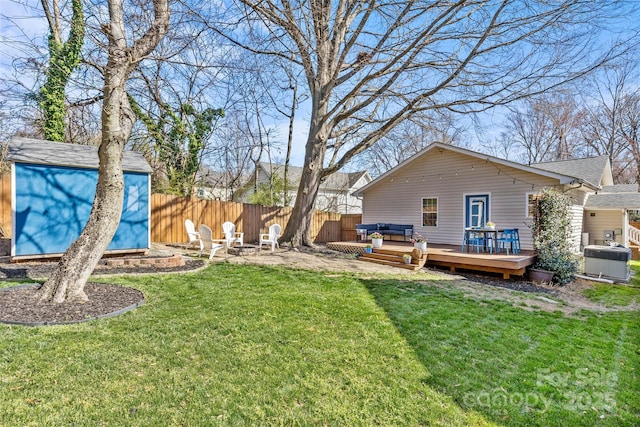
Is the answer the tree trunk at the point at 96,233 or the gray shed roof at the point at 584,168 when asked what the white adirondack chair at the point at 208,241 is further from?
the gray shed roof at the point at 584,168

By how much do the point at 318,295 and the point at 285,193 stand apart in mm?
12125

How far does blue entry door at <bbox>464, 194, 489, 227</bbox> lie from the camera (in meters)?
11.1

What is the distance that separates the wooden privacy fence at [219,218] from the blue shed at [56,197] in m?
3.31

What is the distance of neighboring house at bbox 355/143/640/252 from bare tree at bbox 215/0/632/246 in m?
2.17

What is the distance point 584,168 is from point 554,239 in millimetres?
7495

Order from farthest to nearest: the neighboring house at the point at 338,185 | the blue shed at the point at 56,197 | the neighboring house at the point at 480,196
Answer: the neighboring house at the point at 338,185
the neighboring house at the point at 480,196
the blue shed at the point at 56,197

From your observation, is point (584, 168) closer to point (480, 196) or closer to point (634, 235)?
point (634, 235)

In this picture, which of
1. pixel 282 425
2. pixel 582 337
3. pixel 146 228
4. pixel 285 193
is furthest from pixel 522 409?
pixel 285 193

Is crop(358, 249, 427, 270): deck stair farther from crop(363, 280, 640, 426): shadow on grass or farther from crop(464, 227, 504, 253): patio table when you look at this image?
crop(363, 280, 640, 426): shadow on grass

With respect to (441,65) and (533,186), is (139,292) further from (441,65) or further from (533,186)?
(533,186)

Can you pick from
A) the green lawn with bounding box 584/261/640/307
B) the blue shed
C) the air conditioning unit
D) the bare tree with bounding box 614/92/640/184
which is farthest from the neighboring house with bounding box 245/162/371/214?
the bare tree with bounding box 614/92/640/184

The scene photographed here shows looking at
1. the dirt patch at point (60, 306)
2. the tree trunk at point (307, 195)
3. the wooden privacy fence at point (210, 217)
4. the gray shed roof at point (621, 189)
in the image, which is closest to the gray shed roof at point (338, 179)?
the wooden privacy fence at point (210, 217)

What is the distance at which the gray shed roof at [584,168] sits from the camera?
1232 cm

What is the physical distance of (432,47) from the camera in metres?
9.23
